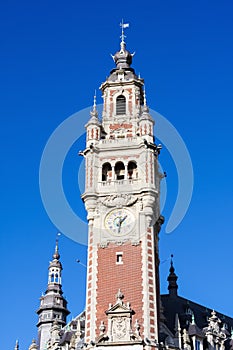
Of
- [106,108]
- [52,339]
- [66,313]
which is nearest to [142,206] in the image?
[106,108]

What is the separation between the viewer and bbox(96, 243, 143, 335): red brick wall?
5397 centimetres

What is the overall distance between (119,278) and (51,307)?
900 inches

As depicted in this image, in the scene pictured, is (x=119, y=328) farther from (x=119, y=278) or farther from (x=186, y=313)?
(x=186, y=313)

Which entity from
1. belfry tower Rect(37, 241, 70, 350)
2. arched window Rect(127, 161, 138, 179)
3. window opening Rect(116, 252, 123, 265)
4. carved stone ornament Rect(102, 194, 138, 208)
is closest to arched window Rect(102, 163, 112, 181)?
arched window Rect(127, 161, 138, 179)

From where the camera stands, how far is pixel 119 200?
2287 inches

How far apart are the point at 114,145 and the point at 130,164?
6.88ft

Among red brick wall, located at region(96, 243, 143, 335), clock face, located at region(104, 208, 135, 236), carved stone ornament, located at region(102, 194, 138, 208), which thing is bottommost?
red brick wall, located at region(96, 243, 143, 335)

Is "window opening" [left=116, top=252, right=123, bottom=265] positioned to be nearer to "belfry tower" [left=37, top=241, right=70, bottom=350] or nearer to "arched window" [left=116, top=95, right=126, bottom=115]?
"arched window" [left=116, top=95, right=126, bottom=115]

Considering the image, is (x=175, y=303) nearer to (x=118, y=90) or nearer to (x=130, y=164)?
(x=130, y=164)

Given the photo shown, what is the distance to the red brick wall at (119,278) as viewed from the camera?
177 feet

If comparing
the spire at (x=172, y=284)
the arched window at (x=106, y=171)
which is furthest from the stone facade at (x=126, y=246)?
the spire at (x=172, y=284)

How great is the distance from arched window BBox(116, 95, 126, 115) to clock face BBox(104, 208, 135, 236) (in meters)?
10.8

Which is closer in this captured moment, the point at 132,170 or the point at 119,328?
the point at 119,328

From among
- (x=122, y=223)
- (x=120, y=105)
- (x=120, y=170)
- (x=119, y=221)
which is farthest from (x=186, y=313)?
(x=120, y=105)
